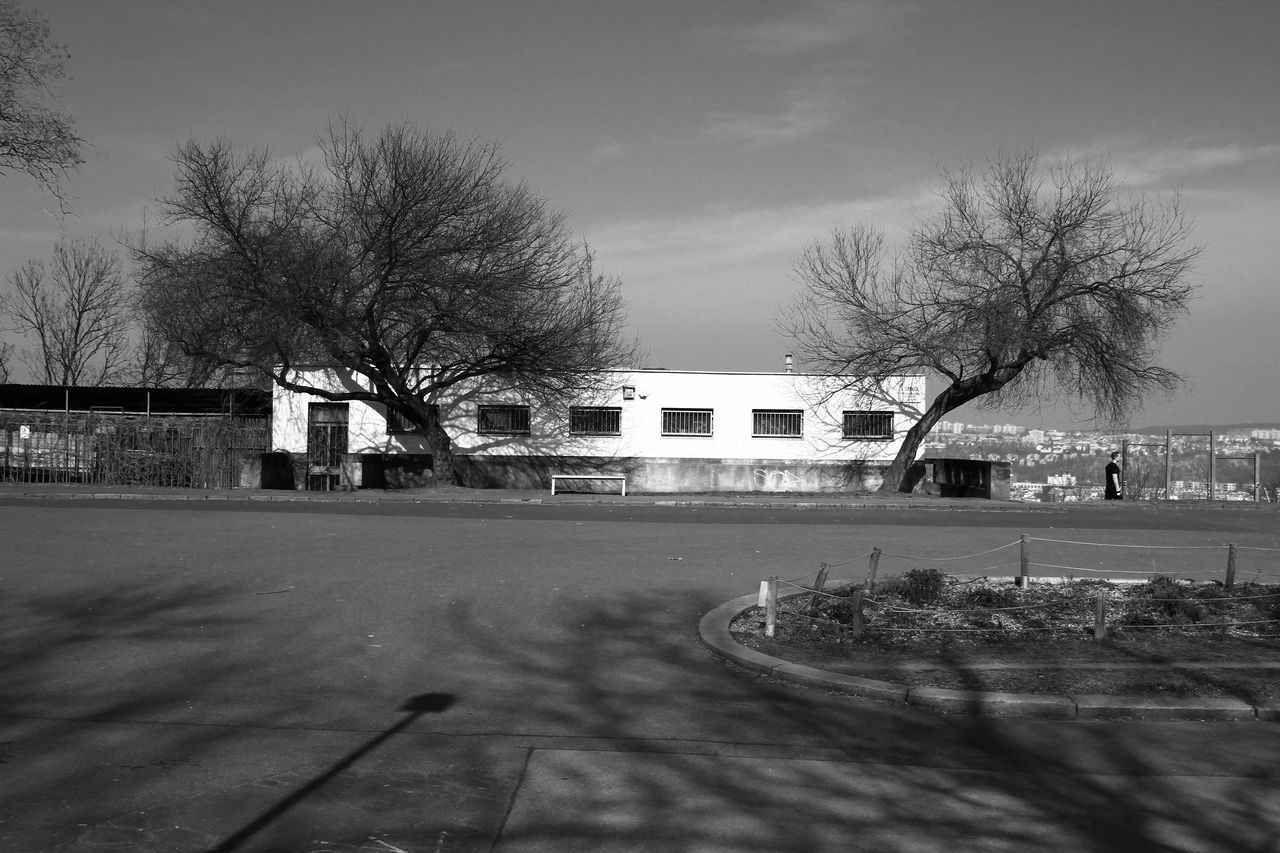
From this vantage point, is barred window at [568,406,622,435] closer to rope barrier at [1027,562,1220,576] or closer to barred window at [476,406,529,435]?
barred window at [476,406,529,435]

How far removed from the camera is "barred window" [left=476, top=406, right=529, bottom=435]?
124 ft

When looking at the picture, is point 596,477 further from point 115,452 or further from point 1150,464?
point 1150,464

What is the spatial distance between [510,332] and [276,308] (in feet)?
20.7

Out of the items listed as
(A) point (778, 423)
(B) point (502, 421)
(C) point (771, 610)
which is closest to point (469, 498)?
(B) point (502, 421)

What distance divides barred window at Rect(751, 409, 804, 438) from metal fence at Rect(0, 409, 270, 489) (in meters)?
Result: 17.3

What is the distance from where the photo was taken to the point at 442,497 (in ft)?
97.0

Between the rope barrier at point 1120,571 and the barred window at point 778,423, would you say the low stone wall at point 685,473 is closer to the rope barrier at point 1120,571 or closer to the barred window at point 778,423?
the barred window at point 778,423

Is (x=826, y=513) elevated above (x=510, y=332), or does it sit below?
below

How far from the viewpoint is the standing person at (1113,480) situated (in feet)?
108

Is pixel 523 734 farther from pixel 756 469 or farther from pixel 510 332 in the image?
pixel 756 469

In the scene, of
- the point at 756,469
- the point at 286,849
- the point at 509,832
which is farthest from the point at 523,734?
the point at 756,469

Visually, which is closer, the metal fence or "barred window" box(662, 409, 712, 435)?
→ the metal fence

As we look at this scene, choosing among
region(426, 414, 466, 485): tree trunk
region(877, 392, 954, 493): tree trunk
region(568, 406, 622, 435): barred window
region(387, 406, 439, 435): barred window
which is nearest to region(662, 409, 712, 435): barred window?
region(568, 406, 622, 435): barred window

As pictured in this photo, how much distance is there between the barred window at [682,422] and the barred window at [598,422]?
64.0 inches
